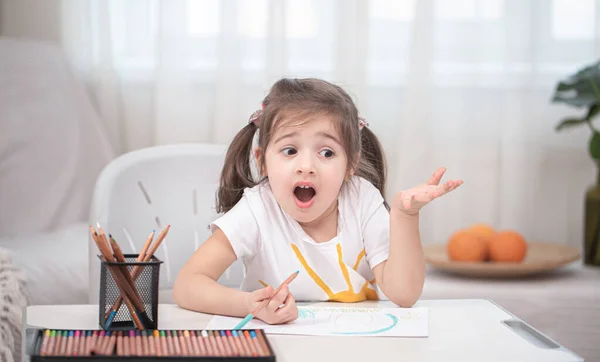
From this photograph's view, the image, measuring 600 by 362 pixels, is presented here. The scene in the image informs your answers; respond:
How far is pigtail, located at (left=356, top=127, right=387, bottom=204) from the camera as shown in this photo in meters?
1.35

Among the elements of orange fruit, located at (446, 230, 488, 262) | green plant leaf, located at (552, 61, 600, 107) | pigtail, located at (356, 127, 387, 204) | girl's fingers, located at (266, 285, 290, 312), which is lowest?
orange fruit, located at (446, 230, 488, 262)

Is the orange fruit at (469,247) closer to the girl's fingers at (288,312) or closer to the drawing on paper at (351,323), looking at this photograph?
the drawing on paper at (351,323)

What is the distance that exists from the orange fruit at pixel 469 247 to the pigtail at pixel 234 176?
0.87 m

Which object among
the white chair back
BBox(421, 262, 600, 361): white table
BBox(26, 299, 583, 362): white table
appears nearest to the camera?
BBox(26, 299, 583, 362): white table

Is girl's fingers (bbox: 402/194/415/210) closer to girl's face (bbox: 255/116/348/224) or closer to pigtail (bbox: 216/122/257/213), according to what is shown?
→ girl's face (bbox: 255/116/348/224)

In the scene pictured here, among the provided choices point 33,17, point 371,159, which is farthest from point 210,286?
point 33,17

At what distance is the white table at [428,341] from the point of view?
0.79m

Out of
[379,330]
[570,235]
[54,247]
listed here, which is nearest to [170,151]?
[54,247]

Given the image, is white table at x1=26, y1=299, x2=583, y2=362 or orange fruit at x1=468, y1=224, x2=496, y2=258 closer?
white table at x1=26, y1=299, x2=583, y2=362

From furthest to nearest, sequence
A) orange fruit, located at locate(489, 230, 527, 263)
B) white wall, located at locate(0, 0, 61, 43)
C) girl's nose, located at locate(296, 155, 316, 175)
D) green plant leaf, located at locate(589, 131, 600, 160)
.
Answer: white wall, located at locate(0, 0, 61, 43)
green plant leaf, located at locate(589, 131, 600, 160)
orange fruit, located at locate(489, 230, 527, 263)
girl's nose, located at locate(296, 155, 316, 175)

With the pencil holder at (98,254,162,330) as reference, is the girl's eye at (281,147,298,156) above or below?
above

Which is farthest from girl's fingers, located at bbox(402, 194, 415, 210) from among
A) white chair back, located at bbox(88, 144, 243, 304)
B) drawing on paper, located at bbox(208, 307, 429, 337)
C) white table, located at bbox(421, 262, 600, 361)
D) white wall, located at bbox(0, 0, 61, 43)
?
white wall, located at bbox(0, 0, 61, 43)

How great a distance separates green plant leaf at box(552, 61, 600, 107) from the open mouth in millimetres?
1255

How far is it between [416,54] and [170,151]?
103 cm
